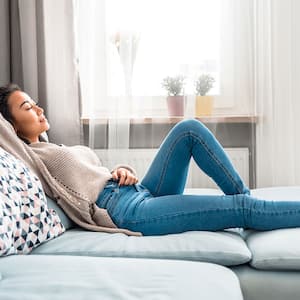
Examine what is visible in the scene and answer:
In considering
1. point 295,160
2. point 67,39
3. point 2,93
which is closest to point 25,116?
point 2,93

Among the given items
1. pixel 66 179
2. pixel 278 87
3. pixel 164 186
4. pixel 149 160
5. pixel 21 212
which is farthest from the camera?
pixel 149 160

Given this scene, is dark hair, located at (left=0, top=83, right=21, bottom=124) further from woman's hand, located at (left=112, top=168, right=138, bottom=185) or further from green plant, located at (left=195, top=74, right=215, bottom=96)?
green plant, located at (left=195, top=74, right=215, bottom=96)

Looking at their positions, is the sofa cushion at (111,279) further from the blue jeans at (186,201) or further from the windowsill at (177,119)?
the windowsill at (177,119)

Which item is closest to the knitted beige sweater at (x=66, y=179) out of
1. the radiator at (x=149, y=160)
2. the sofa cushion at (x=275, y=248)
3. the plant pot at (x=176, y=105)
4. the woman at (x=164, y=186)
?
the woman at (x=164, y=186)

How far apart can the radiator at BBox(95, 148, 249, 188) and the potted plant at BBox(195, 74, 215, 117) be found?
23cm

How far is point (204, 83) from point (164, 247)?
139 centimetres

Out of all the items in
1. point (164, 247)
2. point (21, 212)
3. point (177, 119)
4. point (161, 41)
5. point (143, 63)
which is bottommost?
point (164, 247)

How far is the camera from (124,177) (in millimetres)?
2146

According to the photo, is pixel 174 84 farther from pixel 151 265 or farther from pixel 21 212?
pixel 151 265

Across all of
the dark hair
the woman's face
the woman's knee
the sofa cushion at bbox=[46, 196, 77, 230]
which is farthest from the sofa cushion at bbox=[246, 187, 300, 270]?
the dark hair

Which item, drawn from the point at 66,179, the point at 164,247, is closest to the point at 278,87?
the point at 66,179

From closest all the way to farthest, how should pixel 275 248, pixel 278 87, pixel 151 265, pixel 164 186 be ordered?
pixel 151 265
pixel 275 248
pixel 164 186
pixel 278 87

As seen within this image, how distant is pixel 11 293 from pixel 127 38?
192 cm

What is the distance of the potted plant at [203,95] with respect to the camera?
9.53 ft
